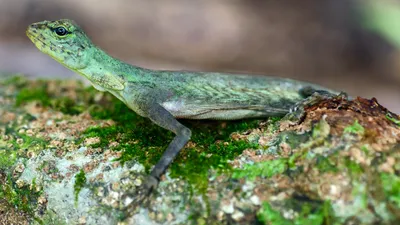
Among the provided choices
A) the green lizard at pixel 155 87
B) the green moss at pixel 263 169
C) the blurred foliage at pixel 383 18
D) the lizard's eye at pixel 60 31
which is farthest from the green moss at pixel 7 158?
the blurred foliage at pixel 383 18

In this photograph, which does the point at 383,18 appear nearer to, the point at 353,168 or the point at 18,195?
the point at 353,168

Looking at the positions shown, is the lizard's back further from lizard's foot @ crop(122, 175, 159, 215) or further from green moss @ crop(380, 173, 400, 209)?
green moss @ crop(380, 173, 400, 209)

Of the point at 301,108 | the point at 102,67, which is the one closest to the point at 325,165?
the point at 301,108

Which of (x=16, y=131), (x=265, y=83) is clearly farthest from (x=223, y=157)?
(x=16, y=131)

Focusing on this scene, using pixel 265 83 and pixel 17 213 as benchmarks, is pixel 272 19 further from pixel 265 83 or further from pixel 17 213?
pixel 17 213

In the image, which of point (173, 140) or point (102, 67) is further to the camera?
point (102, 67)

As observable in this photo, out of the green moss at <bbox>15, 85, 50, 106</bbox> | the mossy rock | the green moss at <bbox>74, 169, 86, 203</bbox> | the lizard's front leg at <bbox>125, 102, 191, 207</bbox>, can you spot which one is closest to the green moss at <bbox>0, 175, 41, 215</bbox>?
the mossy rock

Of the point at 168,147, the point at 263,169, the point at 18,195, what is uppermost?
the point at 263,169
